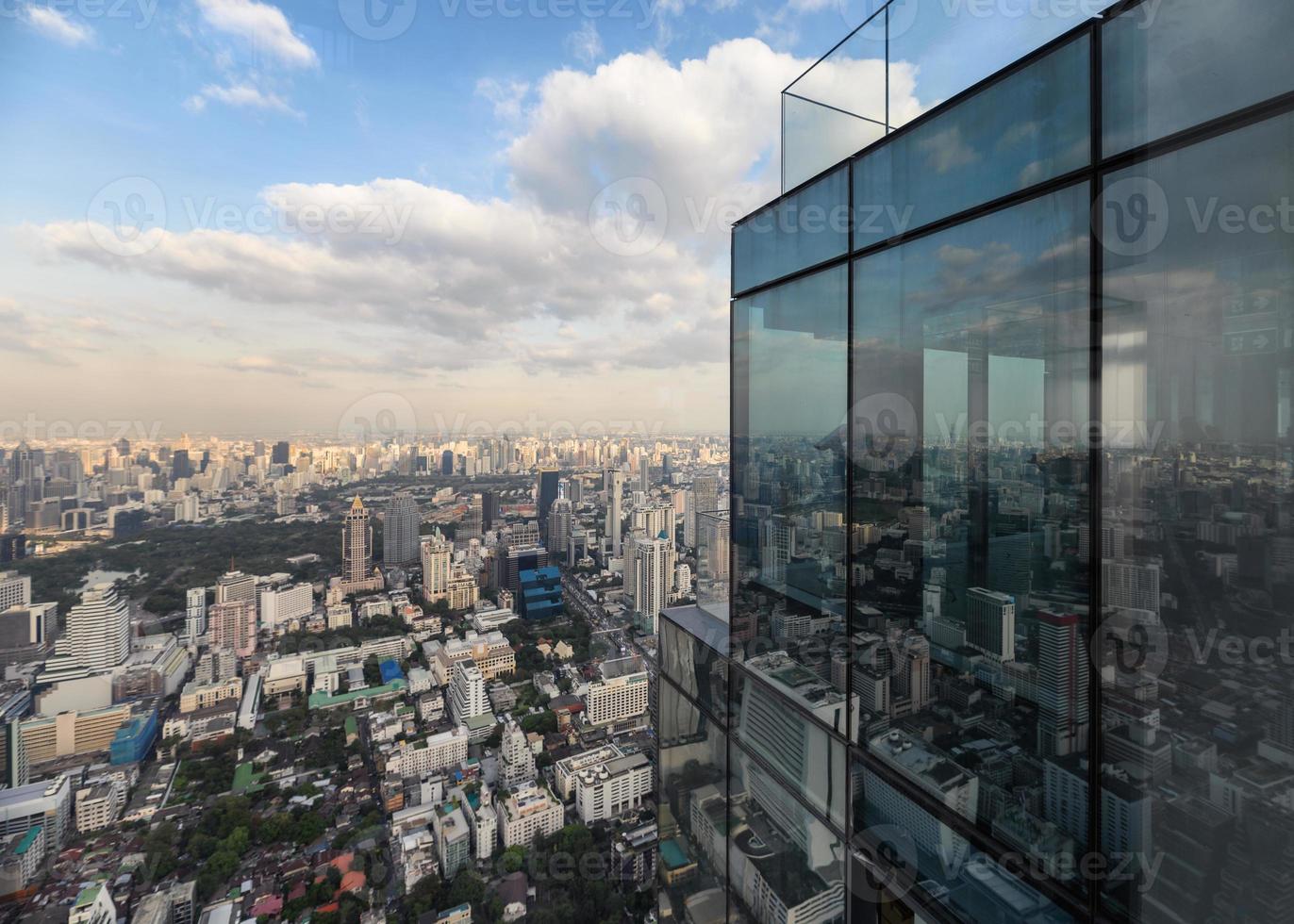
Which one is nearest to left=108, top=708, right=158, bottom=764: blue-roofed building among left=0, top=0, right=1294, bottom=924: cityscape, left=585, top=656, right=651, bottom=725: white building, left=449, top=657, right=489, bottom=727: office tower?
left=0, top=0, right=1294, bottom=924: cityscape

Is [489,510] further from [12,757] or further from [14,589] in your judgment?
[12,757]

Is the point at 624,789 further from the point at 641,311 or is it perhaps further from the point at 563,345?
the point at 563,345

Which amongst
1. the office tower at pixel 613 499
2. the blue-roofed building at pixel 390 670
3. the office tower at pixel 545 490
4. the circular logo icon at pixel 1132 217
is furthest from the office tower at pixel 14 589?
the circular logo icon at pixel 1132 217

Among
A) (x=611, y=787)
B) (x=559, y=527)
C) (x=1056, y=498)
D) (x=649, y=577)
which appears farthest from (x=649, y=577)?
(x=1056, y=498)

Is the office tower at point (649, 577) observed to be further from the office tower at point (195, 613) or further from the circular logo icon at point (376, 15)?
the circular logo icon at point (376, 15)

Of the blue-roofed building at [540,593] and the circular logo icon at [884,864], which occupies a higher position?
the circular logo icon at [884,864]
